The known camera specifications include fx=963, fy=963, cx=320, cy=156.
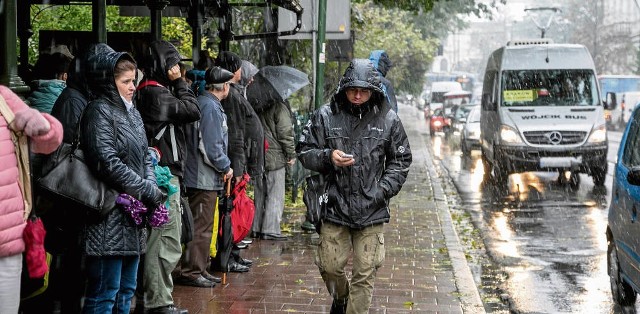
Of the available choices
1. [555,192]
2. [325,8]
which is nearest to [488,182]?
[555,192]

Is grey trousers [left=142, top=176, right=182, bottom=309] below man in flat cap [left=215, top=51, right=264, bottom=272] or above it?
below

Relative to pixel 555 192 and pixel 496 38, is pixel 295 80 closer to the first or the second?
pixel 555 192

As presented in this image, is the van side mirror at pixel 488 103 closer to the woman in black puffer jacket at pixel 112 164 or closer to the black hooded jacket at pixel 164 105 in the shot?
the black hooded jacket at pixel 164 105

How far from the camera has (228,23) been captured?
36.9ft

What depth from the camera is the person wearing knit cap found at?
261 inches

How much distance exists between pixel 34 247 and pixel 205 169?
122 inches

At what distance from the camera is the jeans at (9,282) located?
4.39 metres

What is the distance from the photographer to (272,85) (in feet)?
31.9

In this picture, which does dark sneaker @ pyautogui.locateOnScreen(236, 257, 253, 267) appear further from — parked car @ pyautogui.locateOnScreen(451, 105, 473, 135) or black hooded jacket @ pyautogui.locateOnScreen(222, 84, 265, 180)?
parked car @ pyautogui.locateOnScreen(451, 105, 473, 135)

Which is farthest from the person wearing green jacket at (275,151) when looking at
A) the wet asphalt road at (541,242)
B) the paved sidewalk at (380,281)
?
the wet asphalt road at (541,242)

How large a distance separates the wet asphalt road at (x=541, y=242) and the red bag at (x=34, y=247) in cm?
425

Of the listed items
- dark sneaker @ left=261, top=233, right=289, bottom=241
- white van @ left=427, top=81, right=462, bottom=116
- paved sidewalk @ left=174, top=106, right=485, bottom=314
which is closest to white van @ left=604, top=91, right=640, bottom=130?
white van @ left=427, top=81, right=462, bottom=116

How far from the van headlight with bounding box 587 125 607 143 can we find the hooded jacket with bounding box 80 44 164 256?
13.8m

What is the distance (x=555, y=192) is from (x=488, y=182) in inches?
91.8
